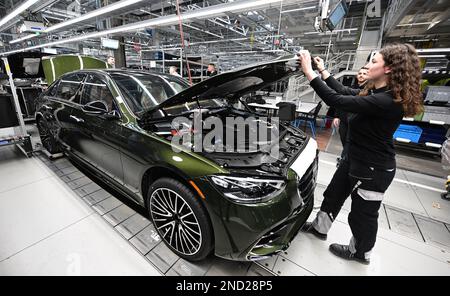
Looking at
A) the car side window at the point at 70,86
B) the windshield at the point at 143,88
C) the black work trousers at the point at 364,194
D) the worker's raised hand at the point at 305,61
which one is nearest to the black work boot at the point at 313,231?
the black work trousers at the point at 364,194

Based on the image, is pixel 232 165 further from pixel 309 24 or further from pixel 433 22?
pixel 309 24

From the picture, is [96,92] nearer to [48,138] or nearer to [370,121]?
[48,138]

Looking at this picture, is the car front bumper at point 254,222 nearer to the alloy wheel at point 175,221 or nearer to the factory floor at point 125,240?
the alloy wheel at point 175,221

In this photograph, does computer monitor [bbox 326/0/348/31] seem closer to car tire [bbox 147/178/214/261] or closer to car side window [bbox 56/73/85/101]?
car tire [bbox 147/178/214/261]

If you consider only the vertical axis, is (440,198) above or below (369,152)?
below

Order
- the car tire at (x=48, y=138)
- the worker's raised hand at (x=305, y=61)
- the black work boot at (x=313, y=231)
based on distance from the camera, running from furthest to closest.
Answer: the car tire at (x=48, y=138)
the black work boot at (x=313, y=231)
the worker's raised hand at (x=305, y=61)

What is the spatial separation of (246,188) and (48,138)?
3.54 meters

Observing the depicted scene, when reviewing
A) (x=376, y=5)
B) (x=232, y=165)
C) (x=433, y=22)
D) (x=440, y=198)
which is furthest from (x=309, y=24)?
(x=232, y=165)

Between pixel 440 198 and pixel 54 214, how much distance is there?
4.67 metres

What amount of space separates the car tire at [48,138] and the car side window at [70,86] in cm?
64

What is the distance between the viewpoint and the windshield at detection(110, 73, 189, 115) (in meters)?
1.82

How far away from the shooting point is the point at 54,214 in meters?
1.94

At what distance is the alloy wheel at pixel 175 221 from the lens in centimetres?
136

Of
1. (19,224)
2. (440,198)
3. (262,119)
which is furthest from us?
(440,198)
